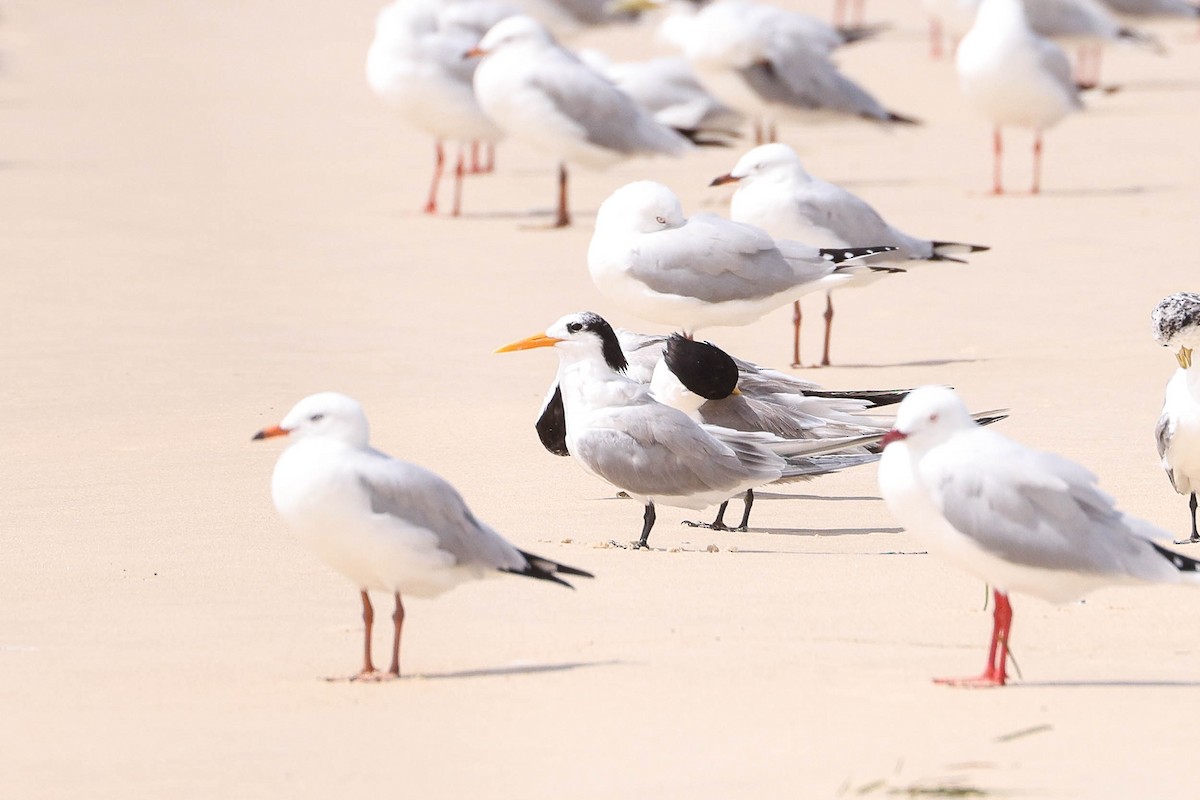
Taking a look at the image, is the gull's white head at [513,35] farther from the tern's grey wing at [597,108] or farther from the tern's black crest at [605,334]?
the tern's black crest at [605,334]

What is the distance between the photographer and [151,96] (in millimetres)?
21828

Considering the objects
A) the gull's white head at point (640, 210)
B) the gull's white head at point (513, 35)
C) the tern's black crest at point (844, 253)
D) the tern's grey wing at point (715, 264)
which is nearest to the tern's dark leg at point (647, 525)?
the tern's grey wing at point (715, 264)

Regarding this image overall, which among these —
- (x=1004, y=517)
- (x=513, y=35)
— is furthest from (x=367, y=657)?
(x=513, y=35)

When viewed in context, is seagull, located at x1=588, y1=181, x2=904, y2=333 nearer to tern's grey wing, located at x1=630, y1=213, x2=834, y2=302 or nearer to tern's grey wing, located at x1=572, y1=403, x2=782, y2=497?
tern's grey wing, located at x1=630, y1=213, x2=834, y2=302

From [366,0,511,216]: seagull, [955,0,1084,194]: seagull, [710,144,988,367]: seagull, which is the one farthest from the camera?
[366,0,511,216]: seagull

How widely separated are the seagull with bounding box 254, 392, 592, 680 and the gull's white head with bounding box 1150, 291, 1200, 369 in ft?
8.22

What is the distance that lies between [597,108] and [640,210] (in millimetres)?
5500

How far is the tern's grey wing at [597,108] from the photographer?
1445 cm

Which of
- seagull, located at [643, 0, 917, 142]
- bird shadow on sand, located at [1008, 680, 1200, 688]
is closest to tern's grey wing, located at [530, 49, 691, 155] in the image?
seagull, located at [643, 0, 917, 142]

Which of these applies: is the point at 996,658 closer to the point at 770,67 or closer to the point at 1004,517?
the point at 1004,517

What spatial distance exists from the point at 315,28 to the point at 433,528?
2342 centimetres

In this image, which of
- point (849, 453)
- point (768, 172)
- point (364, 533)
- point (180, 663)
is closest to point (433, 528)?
point (364, 533)

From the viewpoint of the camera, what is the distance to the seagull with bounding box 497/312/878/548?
22.6ft

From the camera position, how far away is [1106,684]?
516 cm
